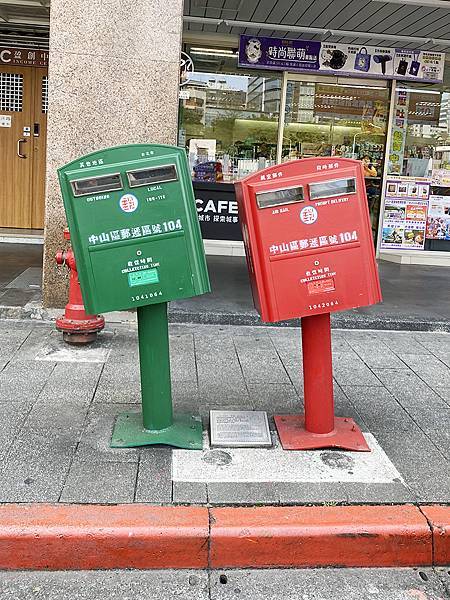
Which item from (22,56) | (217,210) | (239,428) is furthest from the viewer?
(217,210)

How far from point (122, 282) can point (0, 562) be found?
4.88ft

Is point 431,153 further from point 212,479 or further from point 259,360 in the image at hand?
point 212,479

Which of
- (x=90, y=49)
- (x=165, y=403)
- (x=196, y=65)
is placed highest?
(x=196, y=65)

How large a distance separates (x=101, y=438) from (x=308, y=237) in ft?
5.58

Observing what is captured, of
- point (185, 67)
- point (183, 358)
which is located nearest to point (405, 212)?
point (185, 67)

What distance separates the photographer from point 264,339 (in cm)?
614

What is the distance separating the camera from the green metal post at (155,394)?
3850 millimetres

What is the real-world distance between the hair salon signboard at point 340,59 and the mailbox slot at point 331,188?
22.1 ft

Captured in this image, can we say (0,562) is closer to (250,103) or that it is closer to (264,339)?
(264,339)

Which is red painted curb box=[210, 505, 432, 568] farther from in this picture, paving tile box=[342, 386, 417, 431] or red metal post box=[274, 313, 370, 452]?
paving tile box=[342, 386, 417, 431]

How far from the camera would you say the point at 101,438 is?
3977 mm

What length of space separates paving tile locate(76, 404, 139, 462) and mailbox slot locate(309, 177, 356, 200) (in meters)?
1.78

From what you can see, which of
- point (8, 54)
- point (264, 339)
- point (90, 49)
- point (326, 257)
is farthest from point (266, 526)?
point (8, 54)

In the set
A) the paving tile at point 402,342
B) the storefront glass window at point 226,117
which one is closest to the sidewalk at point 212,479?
the paving tile at point 402,342
